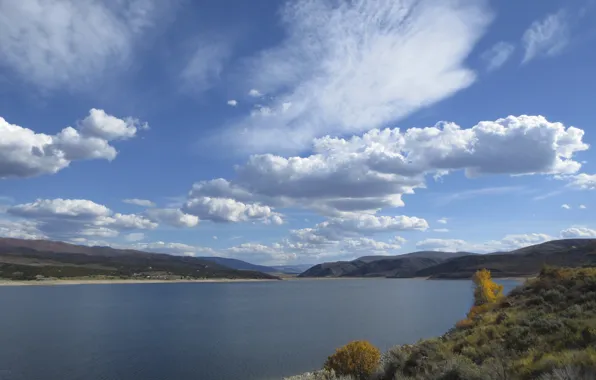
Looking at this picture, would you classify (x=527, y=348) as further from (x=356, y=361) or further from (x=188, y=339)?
(x=188, y=339)

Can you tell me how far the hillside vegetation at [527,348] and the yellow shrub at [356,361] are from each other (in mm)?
190

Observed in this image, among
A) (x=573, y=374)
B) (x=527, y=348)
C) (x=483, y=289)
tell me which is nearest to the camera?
(x=573, y=374)

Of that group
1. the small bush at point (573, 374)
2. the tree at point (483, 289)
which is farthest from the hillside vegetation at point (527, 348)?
the tree at point (483, 289)

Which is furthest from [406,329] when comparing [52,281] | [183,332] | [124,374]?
[52,281]

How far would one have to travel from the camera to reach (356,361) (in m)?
19.0

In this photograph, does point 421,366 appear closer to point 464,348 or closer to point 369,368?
point 464,348

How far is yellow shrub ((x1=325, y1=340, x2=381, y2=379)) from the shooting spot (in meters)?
18.6

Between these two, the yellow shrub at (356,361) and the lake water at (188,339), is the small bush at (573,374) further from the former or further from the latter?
the lake water at (188,339)

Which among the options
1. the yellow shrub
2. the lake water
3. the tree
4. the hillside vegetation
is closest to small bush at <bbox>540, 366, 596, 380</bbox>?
the hillside vegetation

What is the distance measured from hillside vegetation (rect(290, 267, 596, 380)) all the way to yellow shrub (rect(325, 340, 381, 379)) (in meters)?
0.19

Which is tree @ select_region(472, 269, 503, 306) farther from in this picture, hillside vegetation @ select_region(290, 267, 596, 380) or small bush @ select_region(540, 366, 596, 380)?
small bush @ select_region(540, 366, 596, 380)

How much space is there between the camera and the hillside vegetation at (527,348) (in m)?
10.3

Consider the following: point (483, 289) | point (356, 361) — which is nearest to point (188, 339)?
point (356, 361)

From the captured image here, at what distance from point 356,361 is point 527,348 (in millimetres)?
7122
